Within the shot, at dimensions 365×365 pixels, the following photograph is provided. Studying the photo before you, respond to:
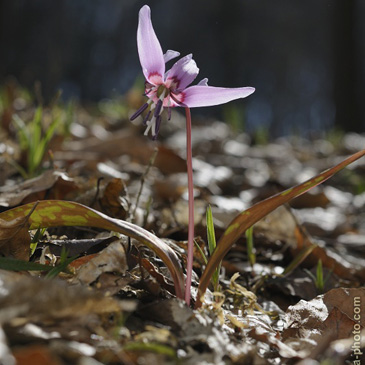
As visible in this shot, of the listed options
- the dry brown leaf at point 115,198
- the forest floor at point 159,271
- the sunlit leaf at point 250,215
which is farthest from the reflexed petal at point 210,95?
the dry brown leaf at point 115,198

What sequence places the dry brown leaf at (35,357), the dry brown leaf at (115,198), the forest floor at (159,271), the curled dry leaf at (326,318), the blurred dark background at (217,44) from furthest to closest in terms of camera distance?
the blurred dark background at (217,44), the dry brown leaf at (115,198), the curled dry leaf at (326,318), the forest floor at (159,271), the dry brown leaf at (35,357)

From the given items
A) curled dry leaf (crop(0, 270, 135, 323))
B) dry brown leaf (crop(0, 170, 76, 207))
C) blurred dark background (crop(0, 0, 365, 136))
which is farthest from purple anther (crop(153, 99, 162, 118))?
blurred dark background (crop(0, 0, 365, 136))

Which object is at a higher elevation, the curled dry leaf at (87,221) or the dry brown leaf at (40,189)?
the curled dry leaf at (87,221)

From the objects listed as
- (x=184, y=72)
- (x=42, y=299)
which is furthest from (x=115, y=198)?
(x=42, y=299)

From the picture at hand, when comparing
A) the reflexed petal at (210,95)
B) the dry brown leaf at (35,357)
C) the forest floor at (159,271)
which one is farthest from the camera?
the reflexed petal at (210,95)

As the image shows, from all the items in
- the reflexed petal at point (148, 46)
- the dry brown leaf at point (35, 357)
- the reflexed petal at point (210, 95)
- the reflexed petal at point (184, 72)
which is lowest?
the dry brown leaf at point (35, 357)

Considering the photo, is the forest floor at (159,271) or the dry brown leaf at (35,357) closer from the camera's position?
the dry brown leaf at (35,357)

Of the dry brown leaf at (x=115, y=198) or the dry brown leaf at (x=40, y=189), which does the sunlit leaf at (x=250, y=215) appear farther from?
the dry brown leaf at (x=40, y=189)
